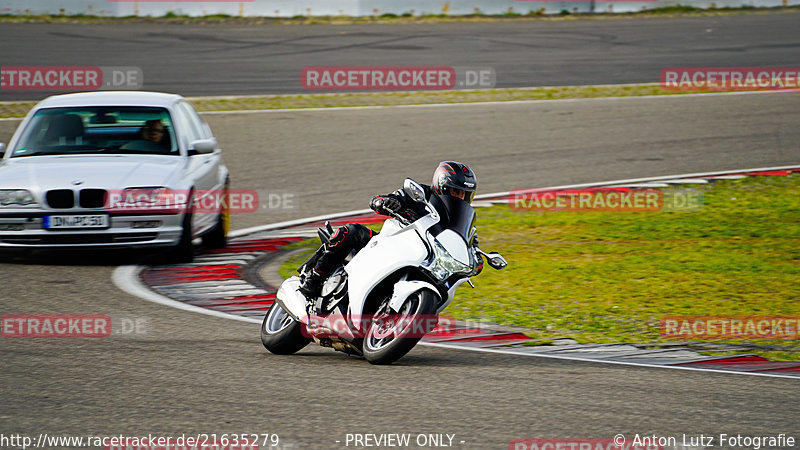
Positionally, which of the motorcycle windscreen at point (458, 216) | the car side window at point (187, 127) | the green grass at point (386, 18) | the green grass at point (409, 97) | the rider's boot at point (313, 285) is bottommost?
the rider's boot at point (313, 285)

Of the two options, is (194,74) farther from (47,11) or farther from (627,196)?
(627,196)

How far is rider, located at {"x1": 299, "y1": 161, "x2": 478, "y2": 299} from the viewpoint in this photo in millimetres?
6652

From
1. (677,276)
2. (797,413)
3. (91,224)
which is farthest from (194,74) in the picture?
(797,413)

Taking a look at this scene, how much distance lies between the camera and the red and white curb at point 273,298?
7.16 meters

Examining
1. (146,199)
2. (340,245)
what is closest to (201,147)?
(146,199)

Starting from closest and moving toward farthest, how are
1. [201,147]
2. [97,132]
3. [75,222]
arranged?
[75,222]
[201,147]
[97,132]

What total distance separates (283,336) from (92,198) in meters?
3.62

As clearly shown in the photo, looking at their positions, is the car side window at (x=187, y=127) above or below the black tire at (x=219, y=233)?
above

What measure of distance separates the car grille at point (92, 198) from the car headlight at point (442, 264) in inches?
179

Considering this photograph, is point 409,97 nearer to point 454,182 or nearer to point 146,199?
point 146,199

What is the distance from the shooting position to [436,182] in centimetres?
679

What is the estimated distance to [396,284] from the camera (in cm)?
659

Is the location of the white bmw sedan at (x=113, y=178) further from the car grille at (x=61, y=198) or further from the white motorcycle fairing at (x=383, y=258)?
the white motorcycle fairing at (x=383, y=258)

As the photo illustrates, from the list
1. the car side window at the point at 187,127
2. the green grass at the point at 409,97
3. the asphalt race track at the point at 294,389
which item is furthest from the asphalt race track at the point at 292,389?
the green grass at the point at 409,97
